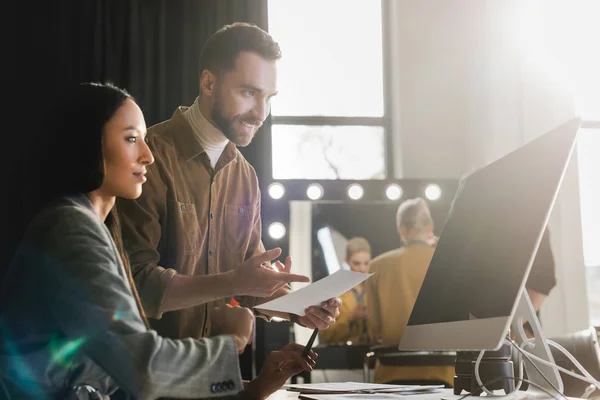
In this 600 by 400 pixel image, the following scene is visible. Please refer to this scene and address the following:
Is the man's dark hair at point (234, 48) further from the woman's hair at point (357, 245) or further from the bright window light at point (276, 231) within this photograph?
the woman's hair at point (357, 245)

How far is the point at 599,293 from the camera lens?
3504mm

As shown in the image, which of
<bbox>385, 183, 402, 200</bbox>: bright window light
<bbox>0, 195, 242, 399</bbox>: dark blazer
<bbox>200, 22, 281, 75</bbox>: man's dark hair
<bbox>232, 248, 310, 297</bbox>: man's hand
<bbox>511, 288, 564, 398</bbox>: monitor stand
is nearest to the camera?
<bbox>0, 195, 242, 399</bbox>: dark blazer

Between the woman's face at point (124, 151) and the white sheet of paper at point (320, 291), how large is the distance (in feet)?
1.17

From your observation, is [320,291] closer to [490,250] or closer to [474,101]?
[490,250]

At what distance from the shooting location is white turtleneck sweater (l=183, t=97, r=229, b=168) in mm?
2102

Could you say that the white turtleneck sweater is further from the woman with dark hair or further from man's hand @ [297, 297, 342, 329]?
the woman with dark hair

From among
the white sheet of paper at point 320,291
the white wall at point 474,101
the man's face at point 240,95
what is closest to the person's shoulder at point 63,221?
the white sheet of paper at point 320,291

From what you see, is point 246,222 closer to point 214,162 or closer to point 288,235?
point 214,162

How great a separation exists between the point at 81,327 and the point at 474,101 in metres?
2.97

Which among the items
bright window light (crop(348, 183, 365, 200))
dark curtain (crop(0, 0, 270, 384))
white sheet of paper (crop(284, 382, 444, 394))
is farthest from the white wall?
white sheet of paper (crop(284, 382, 444, 394))

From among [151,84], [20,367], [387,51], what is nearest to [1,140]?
[151,84]

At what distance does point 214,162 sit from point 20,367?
3.99 feet

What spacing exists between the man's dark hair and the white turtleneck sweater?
0.17 metres

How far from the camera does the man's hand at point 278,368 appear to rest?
47.8 inches
